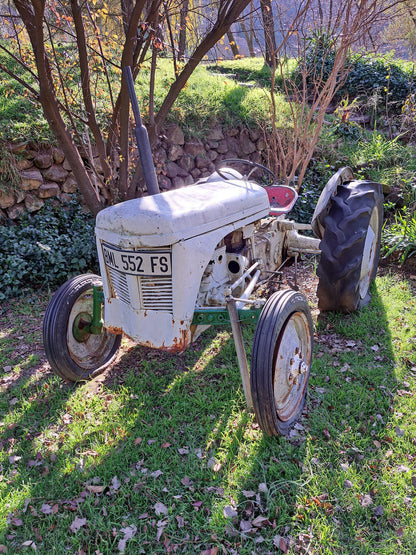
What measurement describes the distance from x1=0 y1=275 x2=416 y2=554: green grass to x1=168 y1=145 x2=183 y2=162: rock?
138 inches

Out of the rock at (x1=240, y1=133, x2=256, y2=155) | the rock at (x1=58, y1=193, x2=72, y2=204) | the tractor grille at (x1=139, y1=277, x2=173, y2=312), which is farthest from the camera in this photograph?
the rock at (x1=240, y1=133, x2=256, y2=155)

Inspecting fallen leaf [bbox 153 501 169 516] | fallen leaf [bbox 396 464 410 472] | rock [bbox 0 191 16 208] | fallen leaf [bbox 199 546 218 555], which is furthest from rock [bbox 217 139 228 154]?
fallen leaf [bbox 199 546 218 555]

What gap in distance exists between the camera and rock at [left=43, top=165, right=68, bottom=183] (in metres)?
4.96

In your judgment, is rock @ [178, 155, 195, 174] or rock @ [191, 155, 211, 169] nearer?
rock @ [178, 155, 195, 174]

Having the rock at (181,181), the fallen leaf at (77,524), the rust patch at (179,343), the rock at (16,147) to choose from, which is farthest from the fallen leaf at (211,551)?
the rock at (181,181)

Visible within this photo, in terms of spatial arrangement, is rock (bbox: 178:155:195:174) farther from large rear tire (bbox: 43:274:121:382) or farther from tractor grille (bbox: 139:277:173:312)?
tractor grille (bbox: 139:277:173:312)

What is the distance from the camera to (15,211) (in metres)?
4.73

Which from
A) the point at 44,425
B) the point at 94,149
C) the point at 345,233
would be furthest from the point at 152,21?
the point at 44,425

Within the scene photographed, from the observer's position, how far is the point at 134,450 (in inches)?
93.6

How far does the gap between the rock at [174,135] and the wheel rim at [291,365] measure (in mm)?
4197

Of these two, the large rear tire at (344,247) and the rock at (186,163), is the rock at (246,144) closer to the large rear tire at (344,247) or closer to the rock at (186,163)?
the rock at (186,163)

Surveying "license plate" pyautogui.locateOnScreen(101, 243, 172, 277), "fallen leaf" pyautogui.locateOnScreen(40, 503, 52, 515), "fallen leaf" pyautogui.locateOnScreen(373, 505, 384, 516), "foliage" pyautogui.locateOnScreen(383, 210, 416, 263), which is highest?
"license plate" pyautogui.locateOnScreen(101, 243, 172, 277)

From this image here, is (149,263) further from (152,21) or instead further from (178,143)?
(178,143)

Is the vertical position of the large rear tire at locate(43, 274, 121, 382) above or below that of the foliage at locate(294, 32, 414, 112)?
below
